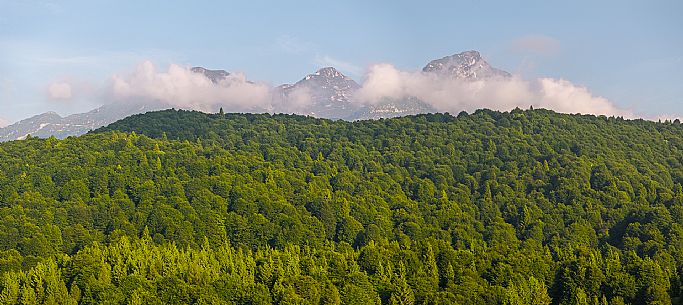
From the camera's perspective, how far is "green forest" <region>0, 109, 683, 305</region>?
92.7 metres

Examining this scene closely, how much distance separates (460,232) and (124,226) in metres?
62.3

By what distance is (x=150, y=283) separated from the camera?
91.2m

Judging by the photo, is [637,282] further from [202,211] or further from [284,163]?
[284,163]

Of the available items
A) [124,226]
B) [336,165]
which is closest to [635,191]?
[336,165]

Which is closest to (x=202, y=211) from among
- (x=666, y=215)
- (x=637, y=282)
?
(x=637, y=282)

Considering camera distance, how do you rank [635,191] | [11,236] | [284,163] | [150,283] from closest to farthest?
[150,283], [11,236], [635,191], [284,163]

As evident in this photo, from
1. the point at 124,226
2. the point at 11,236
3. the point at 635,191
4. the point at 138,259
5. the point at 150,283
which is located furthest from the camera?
the point at 635,191

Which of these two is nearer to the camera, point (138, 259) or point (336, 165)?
point (138, 259)

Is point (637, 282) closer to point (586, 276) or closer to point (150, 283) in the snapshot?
point (586, 276)

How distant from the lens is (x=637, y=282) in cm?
9412

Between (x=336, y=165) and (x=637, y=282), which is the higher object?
(x=336, y=165)

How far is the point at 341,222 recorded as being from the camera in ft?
460

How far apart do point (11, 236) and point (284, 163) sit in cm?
7828

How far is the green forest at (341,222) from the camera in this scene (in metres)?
92.7
